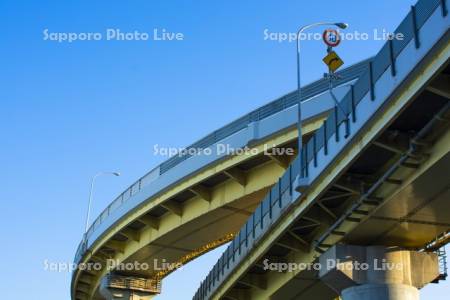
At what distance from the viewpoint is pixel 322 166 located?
58.0ft

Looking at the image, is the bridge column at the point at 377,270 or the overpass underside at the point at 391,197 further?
the bridge column at the point at 377,270

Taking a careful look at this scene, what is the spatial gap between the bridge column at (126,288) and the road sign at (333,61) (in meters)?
24.2

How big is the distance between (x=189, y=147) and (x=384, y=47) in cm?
1888

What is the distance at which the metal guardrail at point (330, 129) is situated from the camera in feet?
46.5

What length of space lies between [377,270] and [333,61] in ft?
21.8

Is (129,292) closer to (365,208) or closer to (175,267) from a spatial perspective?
(175,267)

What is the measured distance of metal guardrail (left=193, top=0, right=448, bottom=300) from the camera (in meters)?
14.2

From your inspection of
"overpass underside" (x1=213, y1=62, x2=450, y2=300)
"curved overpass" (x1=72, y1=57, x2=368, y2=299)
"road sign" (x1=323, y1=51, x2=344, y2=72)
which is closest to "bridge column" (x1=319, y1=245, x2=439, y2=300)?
"overpass underside" (x1=213, y1=62, x2=450, y2=300)

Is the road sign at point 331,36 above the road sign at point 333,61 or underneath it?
above

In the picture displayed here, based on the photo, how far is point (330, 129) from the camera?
58.3 feet

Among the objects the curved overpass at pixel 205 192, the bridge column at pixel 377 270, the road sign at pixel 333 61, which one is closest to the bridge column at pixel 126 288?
the curved overpass at pixel 205 192

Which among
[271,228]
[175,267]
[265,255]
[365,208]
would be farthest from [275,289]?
[175,267]

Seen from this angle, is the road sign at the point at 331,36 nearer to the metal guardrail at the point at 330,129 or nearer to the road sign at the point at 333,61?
the road sign at the point at 333,61

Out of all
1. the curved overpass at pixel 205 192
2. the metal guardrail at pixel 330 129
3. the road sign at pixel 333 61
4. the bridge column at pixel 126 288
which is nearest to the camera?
the metal guardrail at pixel 330 129
